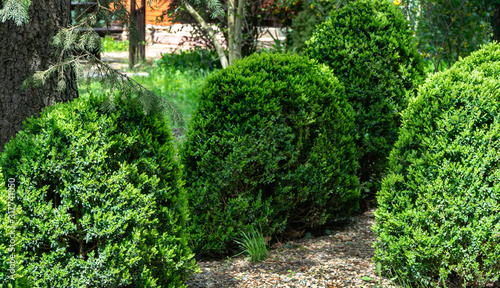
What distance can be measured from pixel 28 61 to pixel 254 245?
7.26 ft

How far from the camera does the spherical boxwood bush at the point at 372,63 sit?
15.4 ft

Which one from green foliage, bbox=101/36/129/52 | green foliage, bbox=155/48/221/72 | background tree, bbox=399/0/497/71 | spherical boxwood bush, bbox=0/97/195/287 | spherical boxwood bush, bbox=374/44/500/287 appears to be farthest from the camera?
green foliage, bbox=101/36/129/52

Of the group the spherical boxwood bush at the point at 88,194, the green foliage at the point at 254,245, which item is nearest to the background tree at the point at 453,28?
the green foliage at the point at 254,245

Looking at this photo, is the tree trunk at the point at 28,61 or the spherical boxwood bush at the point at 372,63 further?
the spherical boxwood bush at the point at 372,63

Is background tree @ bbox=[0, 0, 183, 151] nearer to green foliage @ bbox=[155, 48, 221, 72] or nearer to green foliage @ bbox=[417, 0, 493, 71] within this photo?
green foliage @ bbox=[417, 0, 493, 71]

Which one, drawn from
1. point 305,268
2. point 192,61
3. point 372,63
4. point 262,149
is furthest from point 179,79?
point 305,268

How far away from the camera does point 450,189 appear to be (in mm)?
3111

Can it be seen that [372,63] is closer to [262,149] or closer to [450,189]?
[262,149]

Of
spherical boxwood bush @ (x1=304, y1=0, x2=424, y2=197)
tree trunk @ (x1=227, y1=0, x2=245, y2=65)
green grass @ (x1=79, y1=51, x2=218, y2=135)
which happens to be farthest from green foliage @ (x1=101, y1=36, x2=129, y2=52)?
spherical boxwood bush @ (x1=304, y1=0, x2=424, y2=197)

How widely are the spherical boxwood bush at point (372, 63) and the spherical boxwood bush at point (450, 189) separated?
4.54ft

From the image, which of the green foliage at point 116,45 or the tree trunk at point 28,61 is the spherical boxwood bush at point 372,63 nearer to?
the tree trunk at point 28,61

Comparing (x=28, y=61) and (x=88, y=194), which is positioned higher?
(x=28, y=61)

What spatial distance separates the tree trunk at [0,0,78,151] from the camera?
11.2 feet

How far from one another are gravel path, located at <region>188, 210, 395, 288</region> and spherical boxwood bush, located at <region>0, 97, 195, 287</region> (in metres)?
0.96
